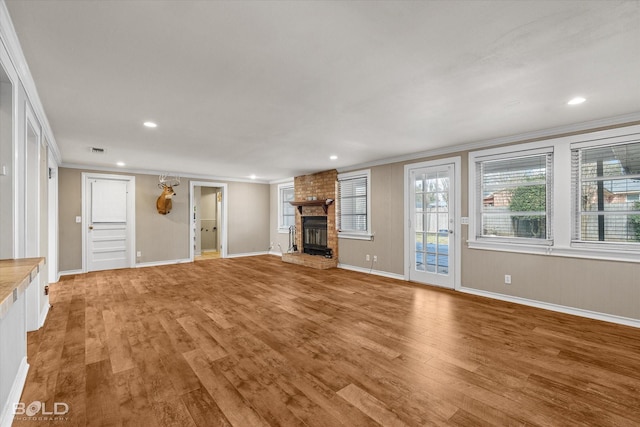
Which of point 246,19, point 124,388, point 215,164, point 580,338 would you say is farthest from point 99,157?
point 580,338

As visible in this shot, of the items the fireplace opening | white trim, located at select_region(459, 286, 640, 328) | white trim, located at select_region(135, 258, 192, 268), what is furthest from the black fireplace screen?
white trim, located at select_region(459, 286, 640, 328)

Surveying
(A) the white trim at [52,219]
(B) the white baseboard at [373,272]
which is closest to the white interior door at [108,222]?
(A) the white trim at [52,219]

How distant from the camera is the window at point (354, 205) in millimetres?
6219

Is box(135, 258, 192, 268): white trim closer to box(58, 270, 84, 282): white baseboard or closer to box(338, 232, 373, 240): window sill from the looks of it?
box(58, 270, 84, 282): white baseboard

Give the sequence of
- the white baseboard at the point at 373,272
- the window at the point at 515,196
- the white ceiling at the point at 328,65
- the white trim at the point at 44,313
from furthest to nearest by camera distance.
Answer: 1. the white baseboard at the point at 373,272
2. the window at the point at 515,196
3. the white trim at the point at 44,313
4. the white ceiling at the point at 328,65

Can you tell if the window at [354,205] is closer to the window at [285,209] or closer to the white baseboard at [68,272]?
the window at [285,209]

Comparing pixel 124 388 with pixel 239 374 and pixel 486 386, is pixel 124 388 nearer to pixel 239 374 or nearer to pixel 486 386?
pixel 239 374

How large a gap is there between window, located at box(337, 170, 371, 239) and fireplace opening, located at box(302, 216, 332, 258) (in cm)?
57

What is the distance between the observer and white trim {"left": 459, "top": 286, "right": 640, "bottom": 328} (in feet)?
10.6

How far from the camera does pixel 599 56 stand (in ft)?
6.65

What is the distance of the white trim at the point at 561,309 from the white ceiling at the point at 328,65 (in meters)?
2.32

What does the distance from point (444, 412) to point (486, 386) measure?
1.64ft

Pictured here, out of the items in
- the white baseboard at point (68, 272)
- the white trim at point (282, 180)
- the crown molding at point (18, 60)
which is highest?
the crown molding at point (18, 60)

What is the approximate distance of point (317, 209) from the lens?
24.0 feet
